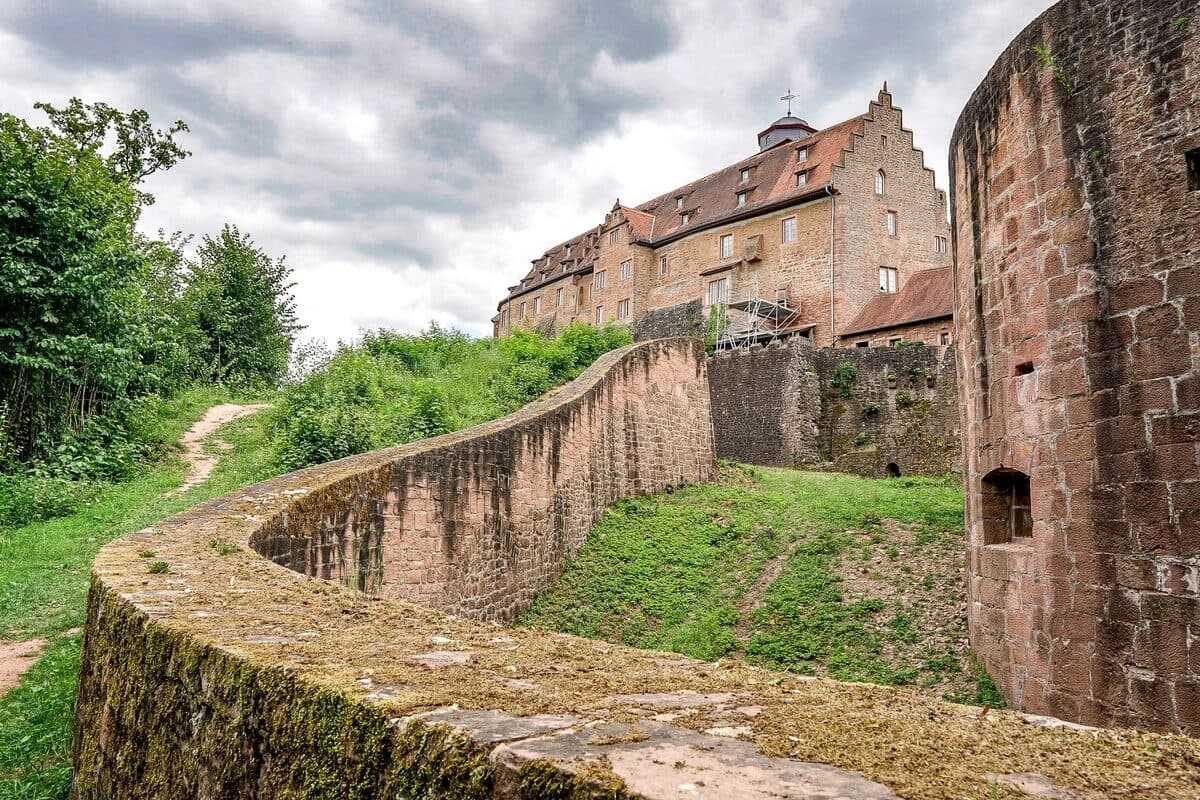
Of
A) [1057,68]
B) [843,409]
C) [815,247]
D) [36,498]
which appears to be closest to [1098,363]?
[1057,68]

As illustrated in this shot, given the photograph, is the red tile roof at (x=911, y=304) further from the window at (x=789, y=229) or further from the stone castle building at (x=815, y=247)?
the window at (x=789, y=229)

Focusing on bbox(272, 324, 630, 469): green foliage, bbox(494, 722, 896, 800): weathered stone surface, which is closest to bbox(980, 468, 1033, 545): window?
bbox(494, 722, 896, 800): weathered stone surface

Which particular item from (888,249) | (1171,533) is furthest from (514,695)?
(888,249)

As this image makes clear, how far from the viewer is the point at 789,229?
34406mm

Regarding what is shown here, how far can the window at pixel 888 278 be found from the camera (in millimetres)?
33312

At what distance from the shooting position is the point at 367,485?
726cm

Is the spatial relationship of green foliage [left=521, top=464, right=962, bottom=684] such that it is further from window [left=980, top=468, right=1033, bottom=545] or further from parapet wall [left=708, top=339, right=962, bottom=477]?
parapet wall [left=708, top=339, right=962, bottom=477]

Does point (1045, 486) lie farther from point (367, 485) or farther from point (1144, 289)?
point (367, 485)

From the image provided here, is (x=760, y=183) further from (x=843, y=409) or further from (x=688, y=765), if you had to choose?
(x=688, y=765)

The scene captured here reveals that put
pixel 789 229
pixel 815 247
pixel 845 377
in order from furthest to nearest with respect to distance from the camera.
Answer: pixel 789 229
pixel 815 247
pixel 845 377

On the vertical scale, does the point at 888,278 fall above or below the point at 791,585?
above

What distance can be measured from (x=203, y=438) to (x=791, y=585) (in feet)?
48.0

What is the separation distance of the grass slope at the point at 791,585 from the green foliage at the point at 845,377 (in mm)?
9673

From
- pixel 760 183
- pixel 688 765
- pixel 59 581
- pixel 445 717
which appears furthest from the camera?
pixel 760 183
